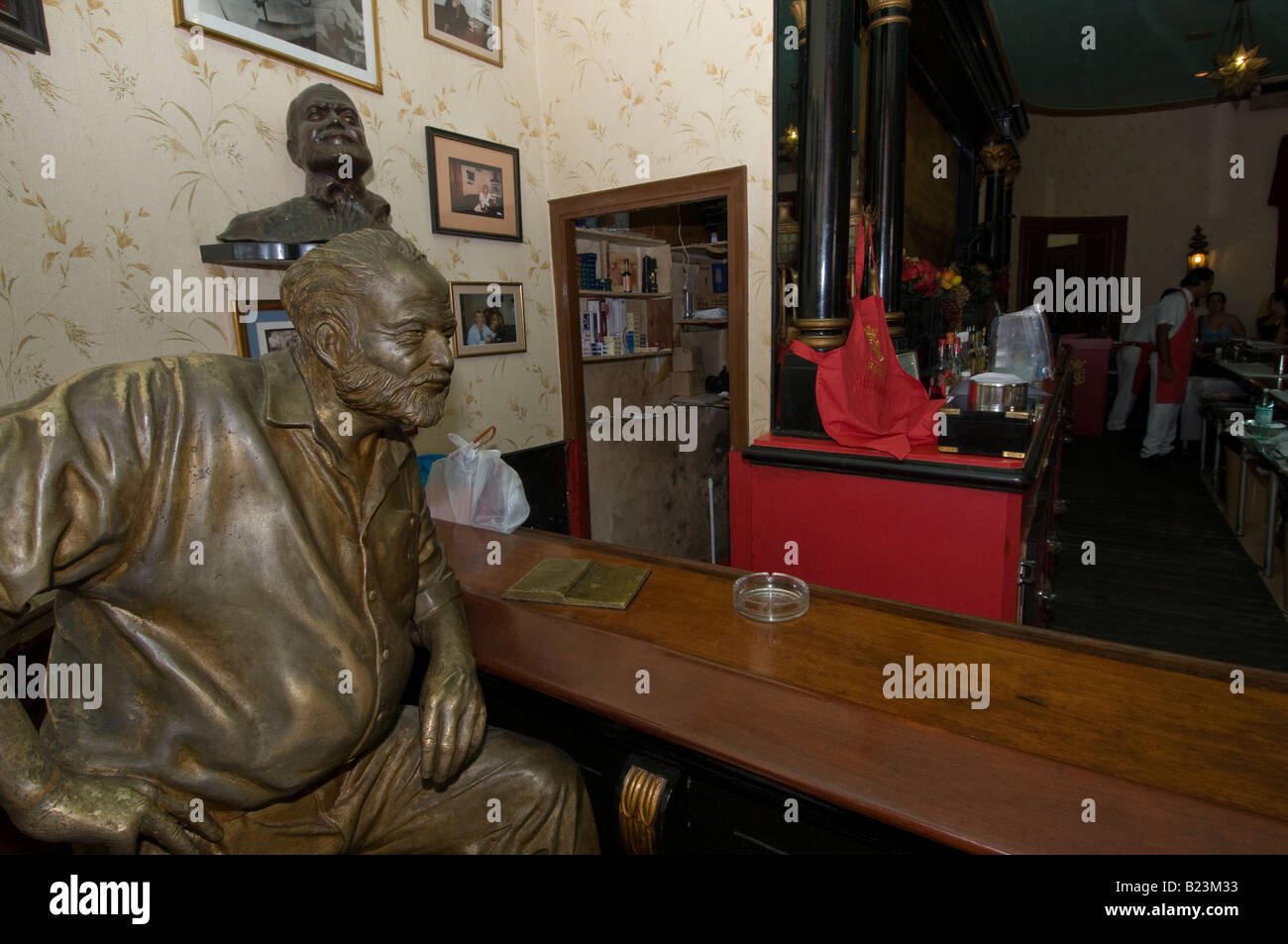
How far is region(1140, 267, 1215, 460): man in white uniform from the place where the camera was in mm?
6734

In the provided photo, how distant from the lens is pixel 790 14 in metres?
2.89

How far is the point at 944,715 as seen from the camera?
1.05m

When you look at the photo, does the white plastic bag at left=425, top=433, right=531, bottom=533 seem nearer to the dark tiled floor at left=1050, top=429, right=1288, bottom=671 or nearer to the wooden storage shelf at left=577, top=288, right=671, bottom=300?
the wooden storage shelf at left=577, top=288, right=671, bottom=300

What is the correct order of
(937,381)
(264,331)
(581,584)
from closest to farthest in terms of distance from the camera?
(581,584) < (264,331) < (937,381)

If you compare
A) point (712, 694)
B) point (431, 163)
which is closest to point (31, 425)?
point (712, 694)

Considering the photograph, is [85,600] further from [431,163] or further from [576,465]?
[576,465]

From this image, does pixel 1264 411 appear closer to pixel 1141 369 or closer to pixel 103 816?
pixel 1141 369

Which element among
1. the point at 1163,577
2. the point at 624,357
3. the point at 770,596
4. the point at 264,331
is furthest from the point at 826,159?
the point at 1163,577

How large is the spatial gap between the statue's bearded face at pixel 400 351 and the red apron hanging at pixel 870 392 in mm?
1997

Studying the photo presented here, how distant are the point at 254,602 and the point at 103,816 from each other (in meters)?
0.30

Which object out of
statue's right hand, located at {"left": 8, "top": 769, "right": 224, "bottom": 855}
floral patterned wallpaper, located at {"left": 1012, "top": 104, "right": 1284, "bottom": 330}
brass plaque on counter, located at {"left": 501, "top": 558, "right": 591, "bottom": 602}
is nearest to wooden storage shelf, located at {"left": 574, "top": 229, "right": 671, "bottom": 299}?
brass plaque on counter, located at {"left": 501, "top": 558, "right": 591, "bottom": 602}

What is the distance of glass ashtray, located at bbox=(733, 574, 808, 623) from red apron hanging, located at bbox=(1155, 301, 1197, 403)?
7.35 metres

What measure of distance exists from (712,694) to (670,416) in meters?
4.17

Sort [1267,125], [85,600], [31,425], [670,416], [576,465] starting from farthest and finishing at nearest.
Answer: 1. [1267,125]
2. [670,416]
3. [576,465]
4. [85,600]
5. [31,425]
